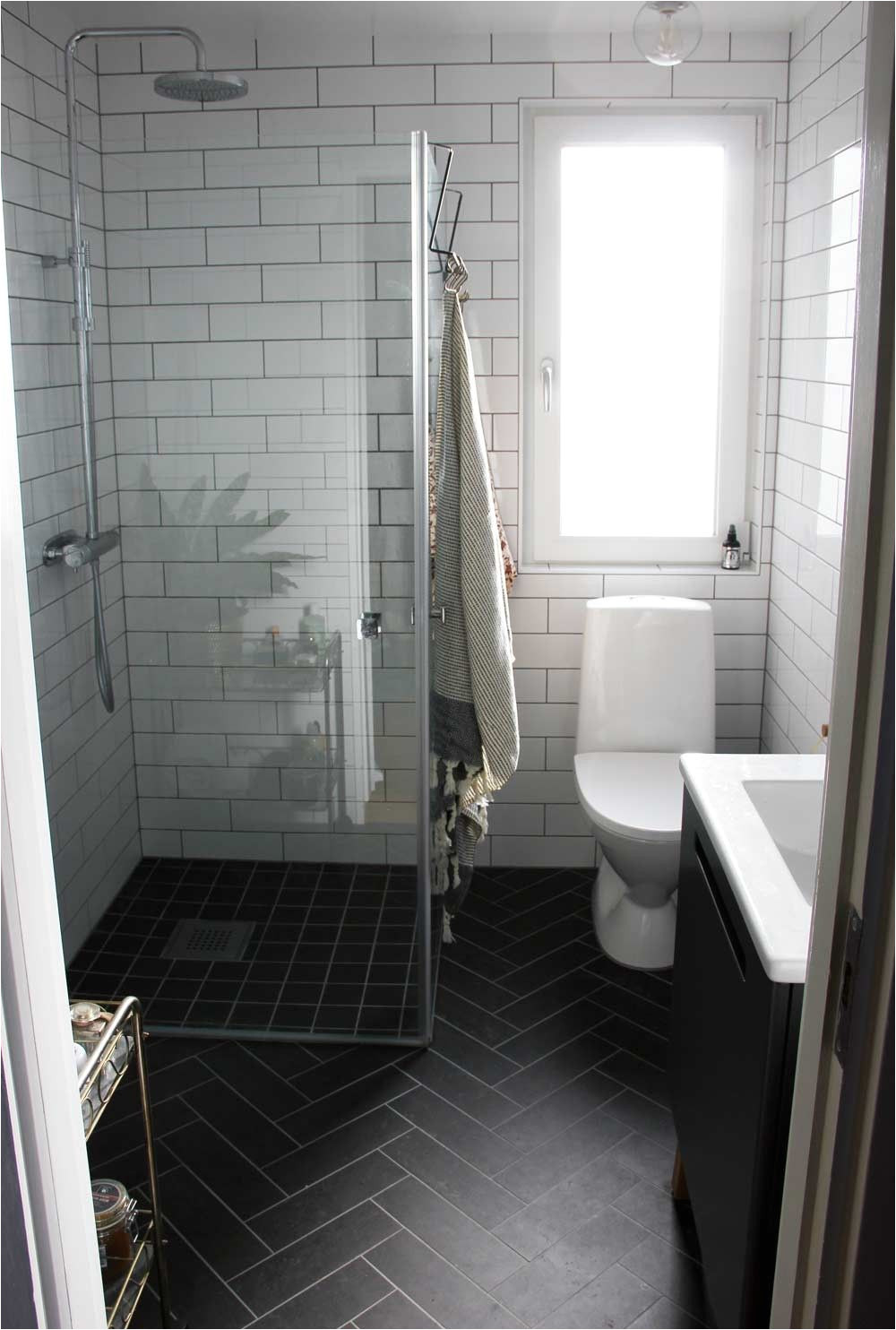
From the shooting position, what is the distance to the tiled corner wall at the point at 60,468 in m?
2.33

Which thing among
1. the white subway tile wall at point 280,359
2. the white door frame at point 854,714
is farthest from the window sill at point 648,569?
the white door frame at point 854,714

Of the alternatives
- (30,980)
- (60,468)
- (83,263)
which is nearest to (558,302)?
(83,263)

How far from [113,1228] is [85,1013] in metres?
0.34

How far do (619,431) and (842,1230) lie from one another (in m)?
2.60

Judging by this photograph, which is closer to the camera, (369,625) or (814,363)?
(369,625)

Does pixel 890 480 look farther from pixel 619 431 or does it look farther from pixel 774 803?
pixel 619 431

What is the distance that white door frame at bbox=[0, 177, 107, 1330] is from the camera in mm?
920

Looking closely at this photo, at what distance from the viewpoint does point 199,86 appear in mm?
2420

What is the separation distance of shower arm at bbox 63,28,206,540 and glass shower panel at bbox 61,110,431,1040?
6cm

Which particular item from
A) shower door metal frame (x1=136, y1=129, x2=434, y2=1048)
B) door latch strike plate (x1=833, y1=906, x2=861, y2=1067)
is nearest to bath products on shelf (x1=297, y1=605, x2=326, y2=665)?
shower door metal frame (x1=136, y1=129, x2=434, y2=1048)

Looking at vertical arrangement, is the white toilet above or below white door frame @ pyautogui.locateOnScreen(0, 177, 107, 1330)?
below

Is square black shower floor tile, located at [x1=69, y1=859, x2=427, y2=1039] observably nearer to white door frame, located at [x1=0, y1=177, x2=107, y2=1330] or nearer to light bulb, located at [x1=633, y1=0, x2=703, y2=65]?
white door frame, located at [x1=0, y1=177, x2=107, y2=1330]

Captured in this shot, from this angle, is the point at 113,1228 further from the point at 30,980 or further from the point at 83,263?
the point at 83,263

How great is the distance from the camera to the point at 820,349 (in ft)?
9.04
